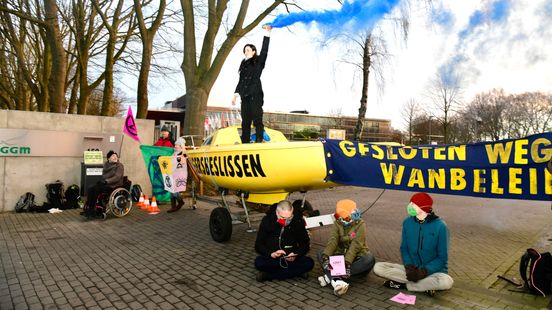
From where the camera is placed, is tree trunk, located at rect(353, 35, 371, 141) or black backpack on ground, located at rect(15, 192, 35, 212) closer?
black backpack on ground, located at rect(15, 192, 35, 212)

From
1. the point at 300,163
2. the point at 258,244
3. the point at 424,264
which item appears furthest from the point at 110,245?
the point at 424,264

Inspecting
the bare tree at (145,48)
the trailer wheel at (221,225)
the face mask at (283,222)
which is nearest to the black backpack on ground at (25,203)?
the trailer wheel at (221,225)

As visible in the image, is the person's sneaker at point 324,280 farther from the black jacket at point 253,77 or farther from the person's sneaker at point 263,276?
the black jacket at point 253,77

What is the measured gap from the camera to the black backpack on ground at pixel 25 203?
29.8 feet

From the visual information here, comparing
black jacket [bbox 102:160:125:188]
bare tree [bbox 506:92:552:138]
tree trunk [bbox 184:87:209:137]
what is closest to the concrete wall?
tree trunk [bbox 184:87:209:137]

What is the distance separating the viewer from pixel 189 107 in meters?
12.3

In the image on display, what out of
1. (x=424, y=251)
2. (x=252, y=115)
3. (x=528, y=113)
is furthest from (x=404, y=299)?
(x=528, y=113)

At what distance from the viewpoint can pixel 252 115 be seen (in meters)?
6.76

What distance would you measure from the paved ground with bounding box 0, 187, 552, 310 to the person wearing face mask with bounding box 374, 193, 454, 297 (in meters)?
0.17

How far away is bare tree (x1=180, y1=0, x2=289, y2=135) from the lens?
1226 centimetres

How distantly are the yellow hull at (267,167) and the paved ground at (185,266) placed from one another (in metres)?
1.06

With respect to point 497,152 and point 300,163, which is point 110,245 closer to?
point 300,163

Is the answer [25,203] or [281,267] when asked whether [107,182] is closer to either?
[25,203]

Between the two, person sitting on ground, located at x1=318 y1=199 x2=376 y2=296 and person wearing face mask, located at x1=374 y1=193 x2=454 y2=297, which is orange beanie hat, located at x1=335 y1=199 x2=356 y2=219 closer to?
person sitting on ground, located at x1=318 y1=199 x2=376 y2=296
